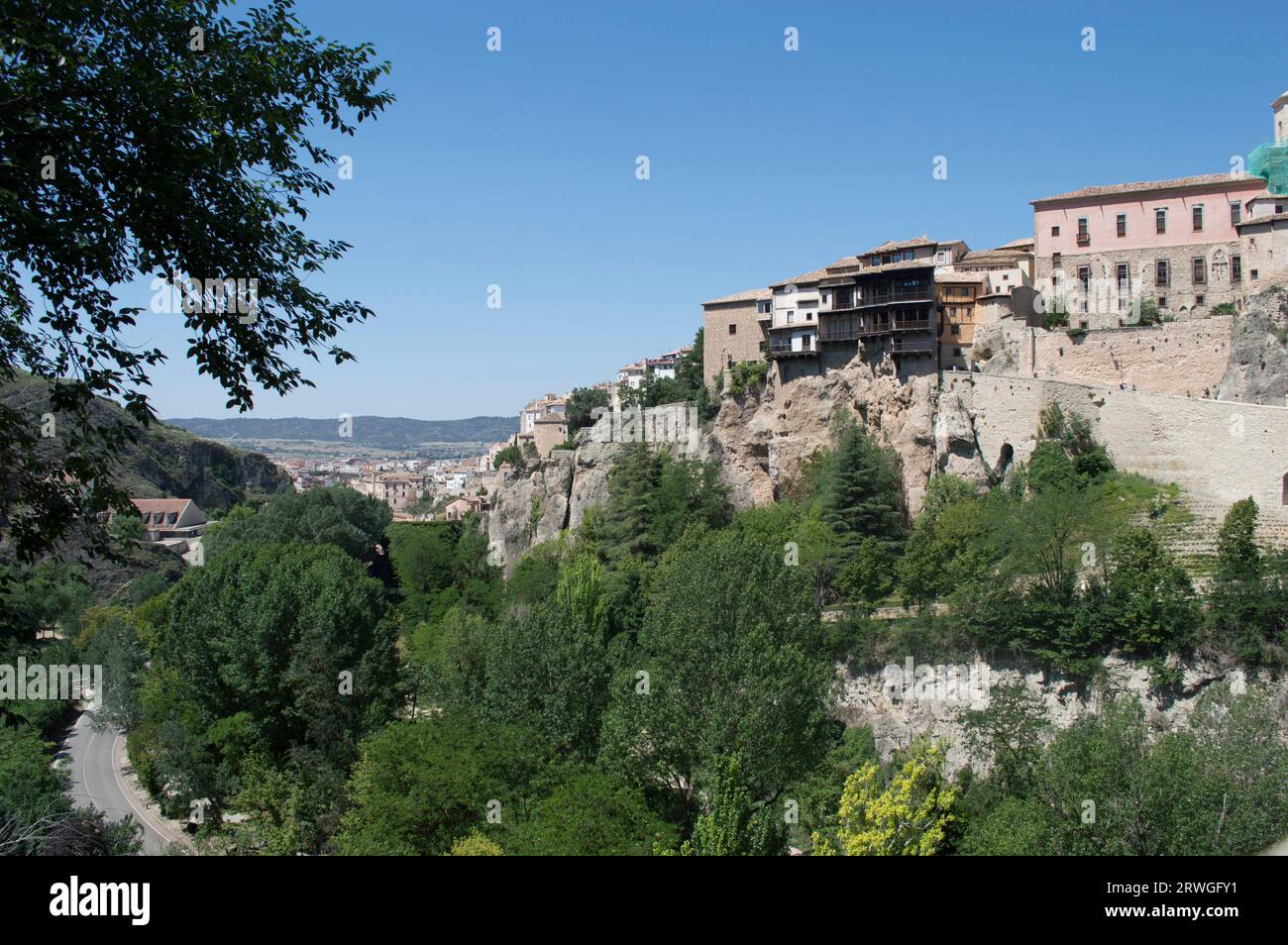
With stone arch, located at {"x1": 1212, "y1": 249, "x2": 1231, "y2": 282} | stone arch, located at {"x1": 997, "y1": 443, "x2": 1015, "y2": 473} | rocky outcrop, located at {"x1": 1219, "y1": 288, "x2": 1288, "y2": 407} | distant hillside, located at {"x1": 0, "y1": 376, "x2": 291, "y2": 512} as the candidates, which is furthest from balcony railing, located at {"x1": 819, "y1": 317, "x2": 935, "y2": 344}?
distant hillside, located at {"x1": 0, "y1": 376, "x2": 291, "y2": 512}

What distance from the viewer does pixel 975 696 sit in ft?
88.1

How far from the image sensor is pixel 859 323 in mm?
37781

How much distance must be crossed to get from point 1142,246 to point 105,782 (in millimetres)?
43701

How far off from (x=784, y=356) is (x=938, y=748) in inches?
834

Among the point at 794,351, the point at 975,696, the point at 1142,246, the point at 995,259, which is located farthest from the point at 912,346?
the point at 975,696

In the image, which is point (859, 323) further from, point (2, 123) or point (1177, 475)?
point (2, 123)

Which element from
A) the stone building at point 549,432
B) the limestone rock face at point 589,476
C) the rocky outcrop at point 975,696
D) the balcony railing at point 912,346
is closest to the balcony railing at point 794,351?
the balcony railing at point 912,346

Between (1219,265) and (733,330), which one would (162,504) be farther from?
(1219,265)

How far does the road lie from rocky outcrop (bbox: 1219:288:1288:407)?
34.5m

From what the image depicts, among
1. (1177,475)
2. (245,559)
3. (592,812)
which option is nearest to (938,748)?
(592,812)

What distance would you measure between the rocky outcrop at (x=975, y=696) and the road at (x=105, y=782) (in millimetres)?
19671

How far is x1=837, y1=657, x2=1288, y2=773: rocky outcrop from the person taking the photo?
78.8ft

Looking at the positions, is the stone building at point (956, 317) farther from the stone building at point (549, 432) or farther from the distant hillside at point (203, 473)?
the distant hillside at point (203, 473)

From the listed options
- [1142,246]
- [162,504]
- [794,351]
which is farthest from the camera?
[162,504]
